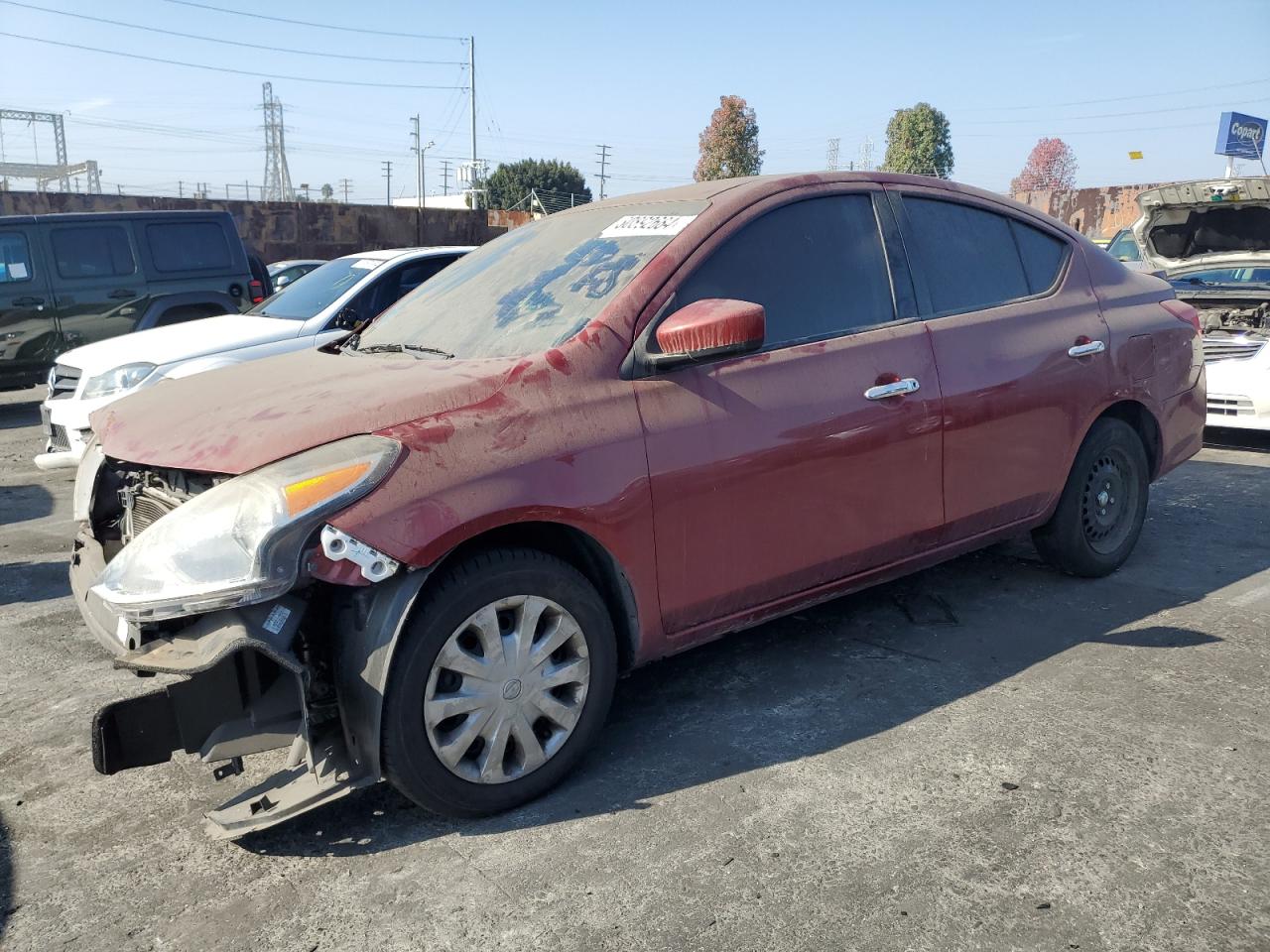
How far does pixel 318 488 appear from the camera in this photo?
259 cm

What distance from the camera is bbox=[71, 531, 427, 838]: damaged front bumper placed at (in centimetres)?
258

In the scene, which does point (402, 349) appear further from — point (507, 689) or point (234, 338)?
point (234, 338)

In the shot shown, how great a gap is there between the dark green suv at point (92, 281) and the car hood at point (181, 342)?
299cm

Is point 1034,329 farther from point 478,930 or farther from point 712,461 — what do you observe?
point 478,930

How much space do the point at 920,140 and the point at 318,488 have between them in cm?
8671

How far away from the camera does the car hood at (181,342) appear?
7.24 metres

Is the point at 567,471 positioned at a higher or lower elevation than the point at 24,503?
higher

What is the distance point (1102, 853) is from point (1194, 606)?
2188mm

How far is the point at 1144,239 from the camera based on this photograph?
31.4ft

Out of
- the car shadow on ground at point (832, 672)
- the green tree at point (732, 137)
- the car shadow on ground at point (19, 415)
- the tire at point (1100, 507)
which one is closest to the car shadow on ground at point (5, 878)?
the car shadow on ground at point (832, 672)

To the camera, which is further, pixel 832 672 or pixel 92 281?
pixel 92 281

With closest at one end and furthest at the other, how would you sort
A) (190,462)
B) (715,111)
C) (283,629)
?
(283,629) < (190,462) < (715,111)

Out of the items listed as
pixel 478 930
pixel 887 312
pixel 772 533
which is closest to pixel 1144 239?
pixel 887 312

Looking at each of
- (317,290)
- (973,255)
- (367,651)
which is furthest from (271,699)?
(317,290)
